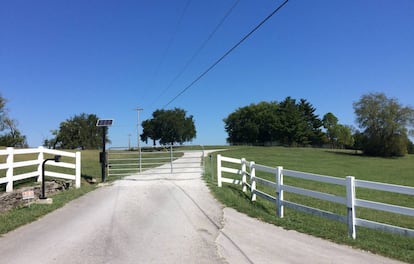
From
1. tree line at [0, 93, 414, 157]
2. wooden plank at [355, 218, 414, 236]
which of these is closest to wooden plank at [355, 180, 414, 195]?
wooden plank at [355, 218, 414, 236]

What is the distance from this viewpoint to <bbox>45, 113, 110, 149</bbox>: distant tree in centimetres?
11125

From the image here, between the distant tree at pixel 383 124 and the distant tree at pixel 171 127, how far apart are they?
2017 inches

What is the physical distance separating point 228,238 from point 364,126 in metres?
Result: 80.7

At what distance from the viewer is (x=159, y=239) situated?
22.0ft

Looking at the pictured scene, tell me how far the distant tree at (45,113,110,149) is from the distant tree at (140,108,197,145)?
55.1 ft

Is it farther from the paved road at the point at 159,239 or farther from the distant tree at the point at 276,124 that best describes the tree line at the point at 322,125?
the paved road at the point at 159,239

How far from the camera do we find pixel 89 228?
7602 millimetres

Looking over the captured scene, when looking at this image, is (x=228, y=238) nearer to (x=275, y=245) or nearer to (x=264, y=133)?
(x=275, y=245)

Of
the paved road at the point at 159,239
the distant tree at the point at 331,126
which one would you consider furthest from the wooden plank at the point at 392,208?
the distant tree at the point at 331,126

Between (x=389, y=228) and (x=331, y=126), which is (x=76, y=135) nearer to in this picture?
(x=331, y=126)

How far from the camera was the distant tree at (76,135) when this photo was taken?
111250 millimetres

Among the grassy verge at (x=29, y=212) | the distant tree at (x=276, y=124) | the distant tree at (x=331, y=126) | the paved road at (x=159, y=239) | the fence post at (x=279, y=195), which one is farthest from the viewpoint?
the distant tree at (x=331, y=126)

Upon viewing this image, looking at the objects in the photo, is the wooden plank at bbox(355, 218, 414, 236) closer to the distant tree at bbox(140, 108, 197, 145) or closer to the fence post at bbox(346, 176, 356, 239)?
the fence post at bbox(346, 176, 356, 239)

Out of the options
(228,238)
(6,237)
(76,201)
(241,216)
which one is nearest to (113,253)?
(228,238)
